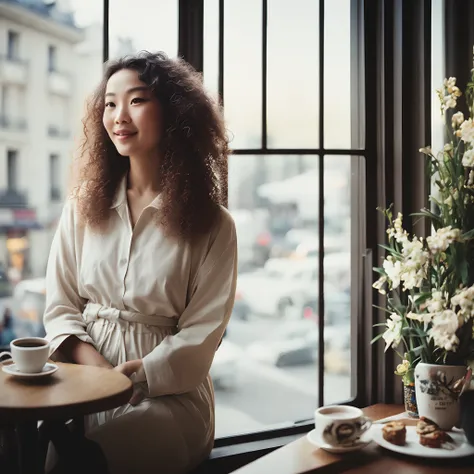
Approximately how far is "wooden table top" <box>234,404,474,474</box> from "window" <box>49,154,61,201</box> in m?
0.93

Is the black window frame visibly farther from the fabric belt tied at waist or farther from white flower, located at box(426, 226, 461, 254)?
the fabric belt tied at waist

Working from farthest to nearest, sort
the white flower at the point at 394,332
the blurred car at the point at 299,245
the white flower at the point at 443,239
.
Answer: the blurred car at the point at 299,245, the white flower at the point at 394,332, the white flower at the point at 443,239

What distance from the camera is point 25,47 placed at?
2242 millimetres

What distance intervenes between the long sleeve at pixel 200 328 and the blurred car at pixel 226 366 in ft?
1.39

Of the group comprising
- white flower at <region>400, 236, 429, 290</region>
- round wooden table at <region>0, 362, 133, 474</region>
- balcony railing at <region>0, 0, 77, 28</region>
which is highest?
balcony railing at <region>0, 0, 77, 28</region>

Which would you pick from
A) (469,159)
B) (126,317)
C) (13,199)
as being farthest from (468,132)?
(13,199)

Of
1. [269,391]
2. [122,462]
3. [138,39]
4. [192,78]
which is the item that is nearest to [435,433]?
[269,391]

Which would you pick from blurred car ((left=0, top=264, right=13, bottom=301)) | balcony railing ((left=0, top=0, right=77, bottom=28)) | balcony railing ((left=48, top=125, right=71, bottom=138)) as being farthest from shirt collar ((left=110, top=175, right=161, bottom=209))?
balcony railing ((left=0, top=0, right=77, bottom=28))

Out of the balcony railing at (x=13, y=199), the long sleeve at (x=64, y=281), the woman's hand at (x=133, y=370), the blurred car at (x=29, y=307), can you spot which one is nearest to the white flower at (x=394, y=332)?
the woman's hand at (x=133, y=370)

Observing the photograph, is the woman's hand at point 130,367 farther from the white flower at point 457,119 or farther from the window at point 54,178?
the white flower at point 457,119

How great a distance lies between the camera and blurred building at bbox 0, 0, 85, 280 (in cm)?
222

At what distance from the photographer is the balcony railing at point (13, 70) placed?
2.21 m

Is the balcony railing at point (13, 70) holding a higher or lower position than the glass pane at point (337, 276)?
higher

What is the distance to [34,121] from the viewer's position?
2.27 m
